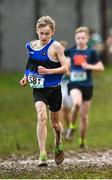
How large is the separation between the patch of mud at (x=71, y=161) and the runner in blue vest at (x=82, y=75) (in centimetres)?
192

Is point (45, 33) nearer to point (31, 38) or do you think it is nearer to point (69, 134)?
point (69, 134)

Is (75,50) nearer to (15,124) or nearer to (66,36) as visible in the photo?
(15,124)

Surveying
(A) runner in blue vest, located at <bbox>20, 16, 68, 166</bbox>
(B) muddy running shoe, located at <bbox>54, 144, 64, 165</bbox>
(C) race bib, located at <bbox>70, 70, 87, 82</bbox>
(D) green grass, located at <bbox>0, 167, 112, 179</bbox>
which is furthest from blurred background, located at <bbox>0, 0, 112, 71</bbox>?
(D) green grass, located at <bbox>0, 167, 112, 179</bbox>

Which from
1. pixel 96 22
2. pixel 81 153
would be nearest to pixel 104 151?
pixel 81 153

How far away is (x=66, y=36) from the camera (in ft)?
144

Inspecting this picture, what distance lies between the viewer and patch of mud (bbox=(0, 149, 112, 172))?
12461 millimetres

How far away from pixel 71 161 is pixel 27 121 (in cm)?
1052

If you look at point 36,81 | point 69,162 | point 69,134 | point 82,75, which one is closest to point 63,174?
point 36,81

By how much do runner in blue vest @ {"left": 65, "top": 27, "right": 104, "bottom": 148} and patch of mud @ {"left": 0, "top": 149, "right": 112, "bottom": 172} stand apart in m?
1.92

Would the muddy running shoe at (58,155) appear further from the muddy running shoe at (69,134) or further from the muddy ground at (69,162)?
the muddy running shoe at (69,134)

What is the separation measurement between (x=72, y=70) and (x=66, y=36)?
26.5 metres

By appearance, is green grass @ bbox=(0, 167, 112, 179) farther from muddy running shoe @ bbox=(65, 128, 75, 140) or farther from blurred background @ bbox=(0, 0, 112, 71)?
blurred background @ bbox=(0, 0, 112, 71)

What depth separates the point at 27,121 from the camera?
23875mm

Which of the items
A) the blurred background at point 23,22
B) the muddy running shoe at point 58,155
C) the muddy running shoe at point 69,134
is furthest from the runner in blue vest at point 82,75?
the blurred background at point 23,22
